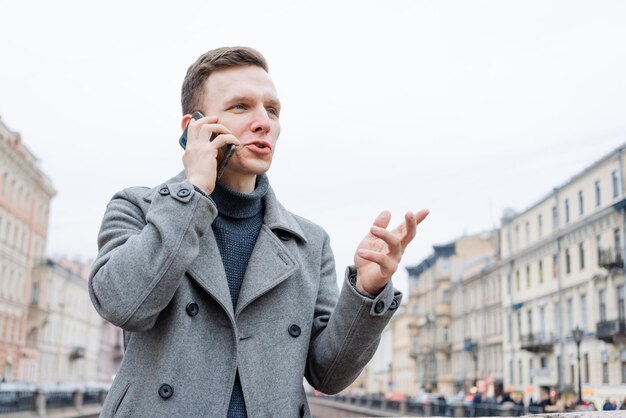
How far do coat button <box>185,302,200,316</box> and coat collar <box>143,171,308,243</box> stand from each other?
0.35 m

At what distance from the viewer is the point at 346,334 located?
7.18 feet

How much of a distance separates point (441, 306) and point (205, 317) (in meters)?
74.7

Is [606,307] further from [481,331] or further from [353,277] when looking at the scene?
[353,277]

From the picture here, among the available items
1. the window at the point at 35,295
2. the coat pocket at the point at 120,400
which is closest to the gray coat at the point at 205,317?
the coat pocket at the point at 120,400

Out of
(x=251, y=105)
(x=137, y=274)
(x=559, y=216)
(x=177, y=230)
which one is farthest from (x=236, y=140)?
(x=559, y=216)

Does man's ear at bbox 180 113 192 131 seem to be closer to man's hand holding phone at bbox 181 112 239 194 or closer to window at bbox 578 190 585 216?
man's hand holding phone at bbox 181 112 239 194

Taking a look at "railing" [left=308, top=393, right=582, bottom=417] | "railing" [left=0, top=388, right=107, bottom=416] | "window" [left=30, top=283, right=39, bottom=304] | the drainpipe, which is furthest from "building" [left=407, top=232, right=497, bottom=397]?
"railing" [left=0, top=388, right=107, bottom=416]

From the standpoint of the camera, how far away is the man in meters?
1.99

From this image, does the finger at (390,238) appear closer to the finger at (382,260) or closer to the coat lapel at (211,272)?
the finger at (382,260)

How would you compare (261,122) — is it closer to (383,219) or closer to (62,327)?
(383,219)

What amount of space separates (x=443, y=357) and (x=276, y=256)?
75603mm

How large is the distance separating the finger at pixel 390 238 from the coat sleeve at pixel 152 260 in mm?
407

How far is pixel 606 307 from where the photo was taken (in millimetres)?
39906

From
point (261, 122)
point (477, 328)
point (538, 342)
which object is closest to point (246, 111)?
point (261, 122)
